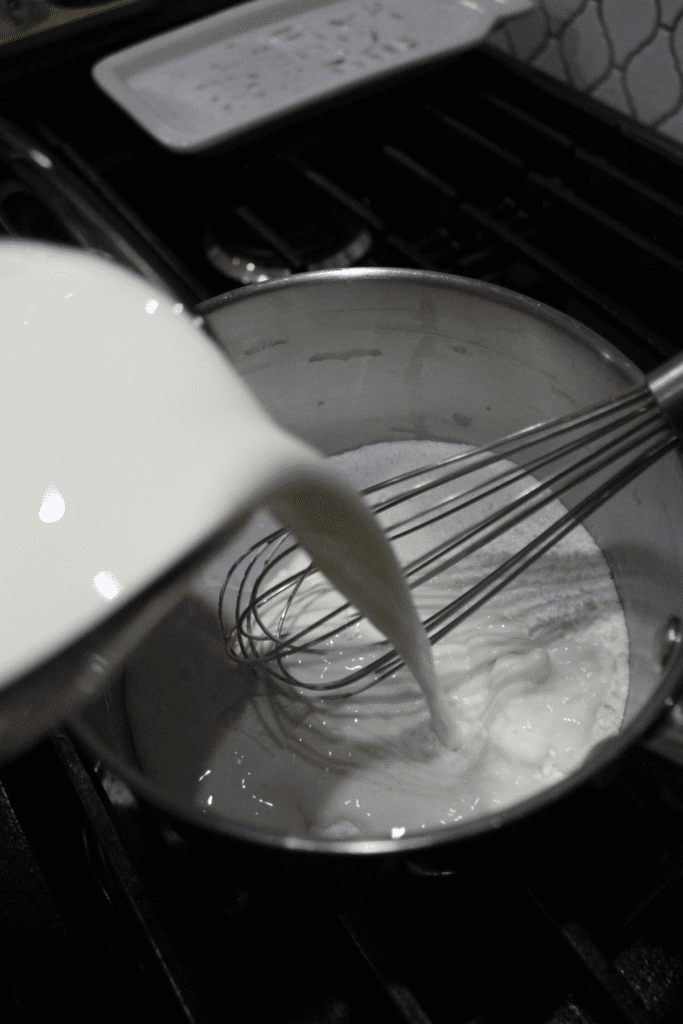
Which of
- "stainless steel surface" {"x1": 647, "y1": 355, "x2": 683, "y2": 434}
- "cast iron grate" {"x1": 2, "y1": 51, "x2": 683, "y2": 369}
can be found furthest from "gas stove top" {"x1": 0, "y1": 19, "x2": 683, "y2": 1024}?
"stainless steel surface" {"x1": 647, "y1": 355, "x2": 683, "y2": 434}

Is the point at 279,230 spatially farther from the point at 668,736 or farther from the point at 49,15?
the point at 668,736

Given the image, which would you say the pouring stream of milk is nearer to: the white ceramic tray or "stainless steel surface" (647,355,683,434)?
"stainless steel surface" (647,355,683,434)

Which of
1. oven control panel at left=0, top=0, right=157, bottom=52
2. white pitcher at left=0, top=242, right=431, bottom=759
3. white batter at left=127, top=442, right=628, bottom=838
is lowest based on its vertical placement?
white batter at left=127, top=442, right=628, bottom=838

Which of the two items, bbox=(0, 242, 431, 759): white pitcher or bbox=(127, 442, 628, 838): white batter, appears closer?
bbox=(0, 242, 431, 759): white pitcher

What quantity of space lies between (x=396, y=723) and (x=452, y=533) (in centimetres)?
14

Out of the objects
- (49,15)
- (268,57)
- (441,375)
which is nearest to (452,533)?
(441,375)

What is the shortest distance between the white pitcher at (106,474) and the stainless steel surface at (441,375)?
137 mm

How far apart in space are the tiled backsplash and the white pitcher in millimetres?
484

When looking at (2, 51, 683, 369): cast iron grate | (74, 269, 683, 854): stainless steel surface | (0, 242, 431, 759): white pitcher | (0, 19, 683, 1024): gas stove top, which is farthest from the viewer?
(2, 51, 683, 369): cast iron grate

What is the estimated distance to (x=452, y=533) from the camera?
543 mm

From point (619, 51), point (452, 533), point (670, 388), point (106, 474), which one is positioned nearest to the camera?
point (106, 474)

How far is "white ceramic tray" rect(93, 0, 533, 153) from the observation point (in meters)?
0.59


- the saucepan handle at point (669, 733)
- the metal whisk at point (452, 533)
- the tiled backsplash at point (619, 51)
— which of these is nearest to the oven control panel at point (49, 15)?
the tiled backsplash at point (619, 51)

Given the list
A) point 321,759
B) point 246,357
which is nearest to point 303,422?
point 246,357
